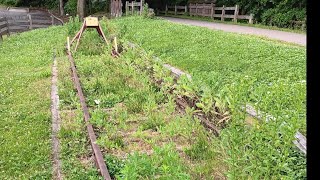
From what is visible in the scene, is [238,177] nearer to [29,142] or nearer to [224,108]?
[224,108]

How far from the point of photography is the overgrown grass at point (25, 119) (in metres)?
5.02

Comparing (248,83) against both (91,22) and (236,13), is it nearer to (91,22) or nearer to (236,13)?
(91,22)

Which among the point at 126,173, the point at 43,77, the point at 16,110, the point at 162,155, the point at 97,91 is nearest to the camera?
the point at 126,173

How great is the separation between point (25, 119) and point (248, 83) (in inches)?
152

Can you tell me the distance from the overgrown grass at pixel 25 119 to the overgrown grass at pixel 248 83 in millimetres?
2314

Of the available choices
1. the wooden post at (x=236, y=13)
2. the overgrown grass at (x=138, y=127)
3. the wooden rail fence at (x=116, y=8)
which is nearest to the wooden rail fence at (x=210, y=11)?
the wooden post at (x=236, y=13)

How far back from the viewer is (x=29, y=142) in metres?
5.76

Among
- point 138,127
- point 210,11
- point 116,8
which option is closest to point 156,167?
point 138,127

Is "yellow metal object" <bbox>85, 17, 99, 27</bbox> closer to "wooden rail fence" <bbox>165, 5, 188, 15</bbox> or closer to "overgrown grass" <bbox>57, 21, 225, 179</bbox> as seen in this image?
"overgrown grass" <bbox>57, 21, 225, 179</bbox>

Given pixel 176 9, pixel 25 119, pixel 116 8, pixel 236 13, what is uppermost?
pixel 176 9

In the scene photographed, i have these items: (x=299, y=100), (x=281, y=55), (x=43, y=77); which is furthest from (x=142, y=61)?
(x=299, y=100)

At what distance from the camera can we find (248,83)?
505cm

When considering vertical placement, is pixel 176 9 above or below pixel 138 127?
above

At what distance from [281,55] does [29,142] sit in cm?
730
